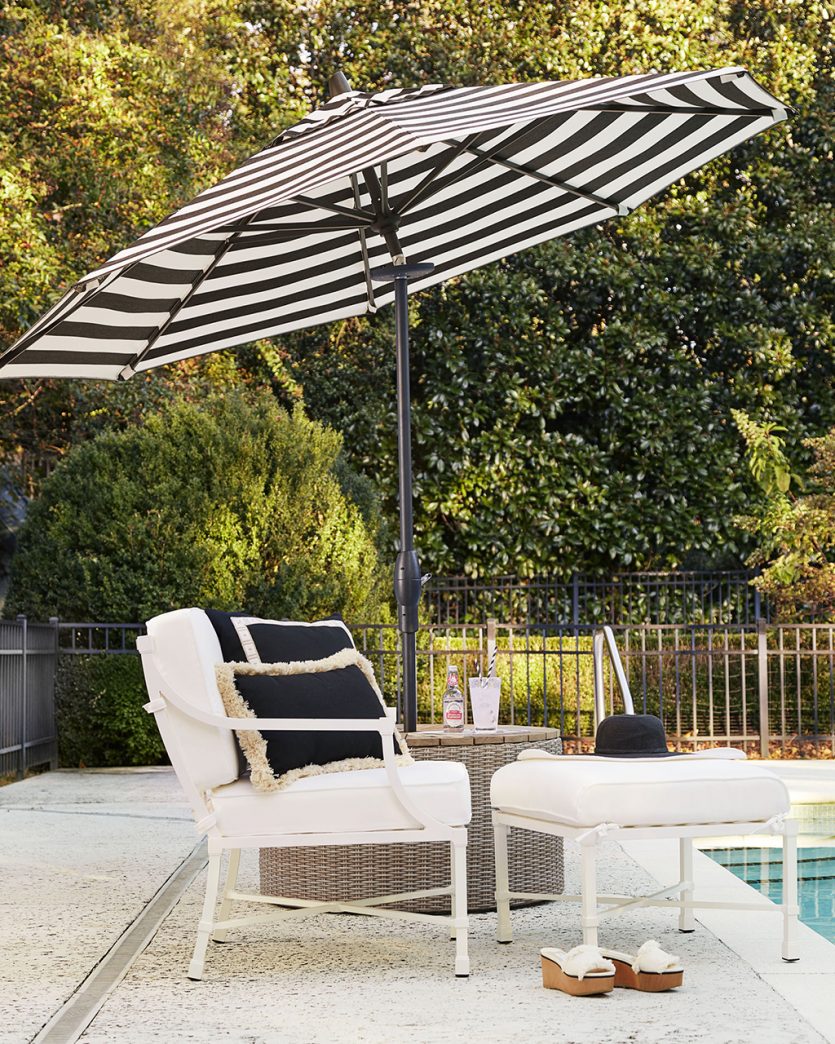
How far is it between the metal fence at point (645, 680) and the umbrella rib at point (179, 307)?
15.8ft

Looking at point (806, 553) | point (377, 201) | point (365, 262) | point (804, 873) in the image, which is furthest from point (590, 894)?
point (806, 553)

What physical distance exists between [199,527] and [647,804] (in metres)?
8.43

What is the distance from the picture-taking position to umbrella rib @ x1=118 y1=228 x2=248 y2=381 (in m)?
5.74

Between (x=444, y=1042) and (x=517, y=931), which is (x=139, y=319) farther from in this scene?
(x=444, y=1042)

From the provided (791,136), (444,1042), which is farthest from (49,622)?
(791,136)

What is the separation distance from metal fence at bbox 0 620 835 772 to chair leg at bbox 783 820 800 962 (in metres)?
6.64

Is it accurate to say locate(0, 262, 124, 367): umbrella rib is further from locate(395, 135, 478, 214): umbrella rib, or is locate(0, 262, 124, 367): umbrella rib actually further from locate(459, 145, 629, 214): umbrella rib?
locate(459, 145, 629, 214): umbrella rib

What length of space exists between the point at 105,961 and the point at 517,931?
1.40 metres

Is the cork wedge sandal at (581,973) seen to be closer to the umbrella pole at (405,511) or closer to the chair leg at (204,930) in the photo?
the chair leg at (204,930)

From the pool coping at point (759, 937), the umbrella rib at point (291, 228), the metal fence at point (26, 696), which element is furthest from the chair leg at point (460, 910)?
the metal fence at point (26, 696)

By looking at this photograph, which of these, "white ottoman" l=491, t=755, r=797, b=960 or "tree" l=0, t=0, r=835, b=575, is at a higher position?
"tree" l=0, t=0, r=835, b=575

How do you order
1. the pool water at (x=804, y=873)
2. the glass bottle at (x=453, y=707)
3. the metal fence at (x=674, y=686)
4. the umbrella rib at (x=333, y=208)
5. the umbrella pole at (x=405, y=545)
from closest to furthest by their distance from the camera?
the pool water at (x=804, y=873), the glass bottle at (x=453, y=707), the umbrella pole at (x=405, y=545), the umbrella rib at (x=333, y=208), the metal fence at (x=674, y=686)

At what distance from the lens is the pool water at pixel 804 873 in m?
4.96

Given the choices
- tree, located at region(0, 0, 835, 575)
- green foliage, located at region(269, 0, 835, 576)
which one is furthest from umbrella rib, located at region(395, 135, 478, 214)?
green foliage, located at region(269, 0, 835, 576)
